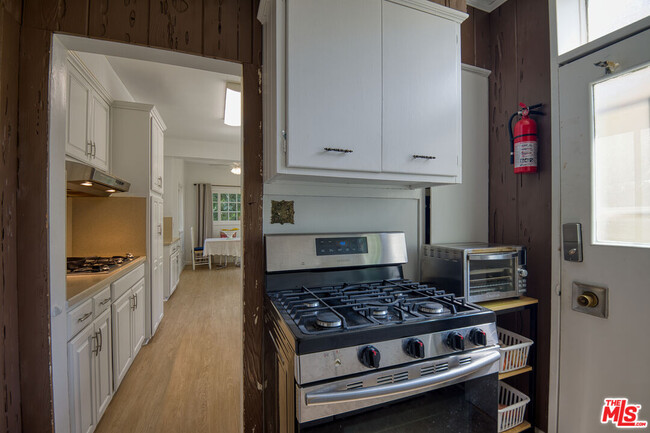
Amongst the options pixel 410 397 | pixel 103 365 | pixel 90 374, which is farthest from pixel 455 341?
pixel 103 365

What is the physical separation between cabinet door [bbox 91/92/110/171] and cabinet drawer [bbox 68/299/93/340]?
117 cm

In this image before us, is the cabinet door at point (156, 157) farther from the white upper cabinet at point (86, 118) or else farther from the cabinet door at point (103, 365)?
the cabinet door at point (103, 365)

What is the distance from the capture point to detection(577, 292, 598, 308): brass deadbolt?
4.32 ft

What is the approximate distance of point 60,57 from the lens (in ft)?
4.20

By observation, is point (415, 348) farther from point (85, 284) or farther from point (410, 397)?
point (85, 284)

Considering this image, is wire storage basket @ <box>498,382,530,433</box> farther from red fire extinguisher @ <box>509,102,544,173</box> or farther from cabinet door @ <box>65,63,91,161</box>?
cabinet door @ <box>65,63,91,161</box>

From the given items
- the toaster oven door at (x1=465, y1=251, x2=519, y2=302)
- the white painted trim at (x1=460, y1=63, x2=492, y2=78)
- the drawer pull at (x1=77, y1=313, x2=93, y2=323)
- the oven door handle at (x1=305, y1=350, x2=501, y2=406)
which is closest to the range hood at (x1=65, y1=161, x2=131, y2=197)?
the drawer pull at (x1=77, y1=313, x2=93, y2=323)

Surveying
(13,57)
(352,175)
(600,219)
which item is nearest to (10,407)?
(13,57)

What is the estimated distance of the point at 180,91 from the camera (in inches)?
134

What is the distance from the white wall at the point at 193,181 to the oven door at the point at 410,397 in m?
7.32

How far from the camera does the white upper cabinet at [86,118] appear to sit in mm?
1816

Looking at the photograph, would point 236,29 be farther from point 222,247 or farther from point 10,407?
point 222,247

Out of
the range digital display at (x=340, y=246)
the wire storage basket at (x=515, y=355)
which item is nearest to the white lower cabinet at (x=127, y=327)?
the range digital display at (x=340, y=246)

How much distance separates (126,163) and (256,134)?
198cm
